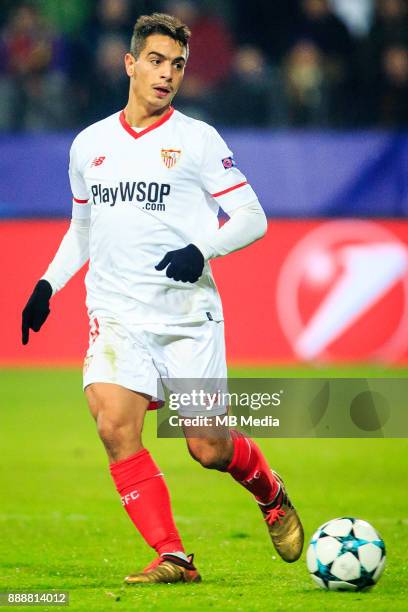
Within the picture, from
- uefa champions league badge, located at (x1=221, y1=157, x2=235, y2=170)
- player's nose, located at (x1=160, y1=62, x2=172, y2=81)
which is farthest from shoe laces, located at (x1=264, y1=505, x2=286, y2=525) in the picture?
player's nose, located at (x1=160, y1=62, x2=172, y2=81)

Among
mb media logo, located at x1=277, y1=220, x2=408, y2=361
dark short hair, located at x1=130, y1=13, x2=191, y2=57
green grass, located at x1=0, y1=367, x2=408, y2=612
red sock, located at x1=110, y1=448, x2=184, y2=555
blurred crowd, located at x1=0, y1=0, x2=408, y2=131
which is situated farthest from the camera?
blurred crowd, located at x1=0, y1=0, x2=408, y2=131

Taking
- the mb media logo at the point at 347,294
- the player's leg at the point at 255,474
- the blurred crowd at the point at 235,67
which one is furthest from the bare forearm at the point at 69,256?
the mb media logo at the point at 347,294

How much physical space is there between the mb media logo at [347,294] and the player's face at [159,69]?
25.6 feet

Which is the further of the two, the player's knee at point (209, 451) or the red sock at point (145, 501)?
the player's knee at point (209, 451)

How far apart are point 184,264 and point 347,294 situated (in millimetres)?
8228

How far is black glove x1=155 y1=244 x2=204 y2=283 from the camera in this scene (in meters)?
5.40

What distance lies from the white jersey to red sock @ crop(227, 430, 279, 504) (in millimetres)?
592

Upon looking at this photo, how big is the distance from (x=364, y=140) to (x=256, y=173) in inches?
45.0

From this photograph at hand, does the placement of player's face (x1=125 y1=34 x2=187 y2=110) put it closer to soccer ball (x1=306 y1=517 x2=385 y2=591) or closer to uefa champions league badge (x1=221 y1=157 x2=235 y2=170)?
uefa champions league badge (x1=221 y1=157 x2=235 y2=170)

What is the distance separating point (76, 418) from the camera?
37.2 feet

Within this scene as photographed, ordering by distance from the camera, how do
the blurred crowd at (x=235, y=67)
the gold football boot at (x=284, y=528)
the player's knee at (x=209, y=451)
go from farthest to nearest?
1. the blurred crowd at (x=235, y=67)
2. the gold football boot at (x=284, y=528)
3. the player's knee at (x=209, y=451)

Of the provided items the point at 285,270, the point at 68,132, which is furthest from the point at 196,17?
the point at 285,270

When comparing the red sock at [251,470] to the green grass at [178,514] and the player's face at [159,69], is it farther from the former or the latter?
the player's face at [159,69]

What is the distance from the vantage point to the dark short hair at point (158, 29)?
19.0 feet
